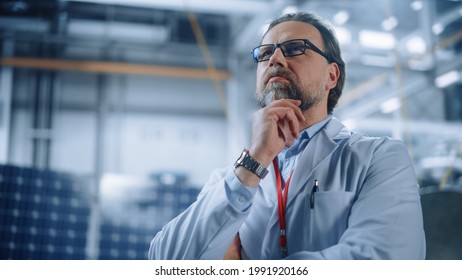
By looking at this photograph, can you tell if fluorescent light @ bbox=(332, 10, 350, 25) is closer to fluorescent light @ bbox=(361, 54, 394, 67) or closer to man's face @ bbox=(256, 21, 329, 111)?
fluorescent light @ bbox=(361, 54, 394, 67)

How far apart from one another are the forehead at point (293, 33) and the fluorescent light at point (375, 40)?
4.70 m

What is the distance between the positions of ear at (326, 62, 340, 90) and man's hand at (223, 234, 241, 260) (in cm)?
53

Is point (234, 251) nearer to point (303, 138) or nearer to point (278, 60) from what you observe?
point (303, 138)

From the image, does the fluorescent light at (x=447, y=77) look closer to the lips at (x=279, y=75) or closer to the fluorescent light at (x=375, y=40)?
the fluorescent light at (x=375, y=40)

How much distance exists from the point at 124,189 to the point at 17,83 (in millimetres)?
3934

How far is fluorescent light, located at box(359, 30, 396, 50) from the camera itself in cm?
576

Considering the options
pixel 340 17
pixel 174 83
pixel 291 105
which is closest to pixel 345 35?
pixel 340 17

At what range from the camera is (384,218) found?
3.20 feet

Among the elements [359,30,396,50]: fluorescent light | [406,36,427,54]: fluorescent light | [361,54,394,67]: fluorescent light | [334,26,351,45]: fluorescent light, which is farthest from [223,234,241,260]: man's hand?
[406,36,427,54]: fluorescent light

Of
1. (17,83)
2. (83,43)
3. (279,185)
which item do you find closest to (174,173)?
(83,43)

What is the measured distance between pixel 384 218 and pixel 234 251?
1.42 ft

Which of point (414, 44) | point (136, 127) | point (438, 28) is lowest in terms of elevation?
point (136, 127)

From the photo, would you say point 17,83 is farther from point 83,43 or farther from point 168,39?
point 168,39

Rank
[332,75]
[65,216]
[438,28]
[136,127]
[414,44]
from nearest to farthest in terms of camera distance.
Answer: [332,75], [65,216], [438,28], [414,44], [136,127]
